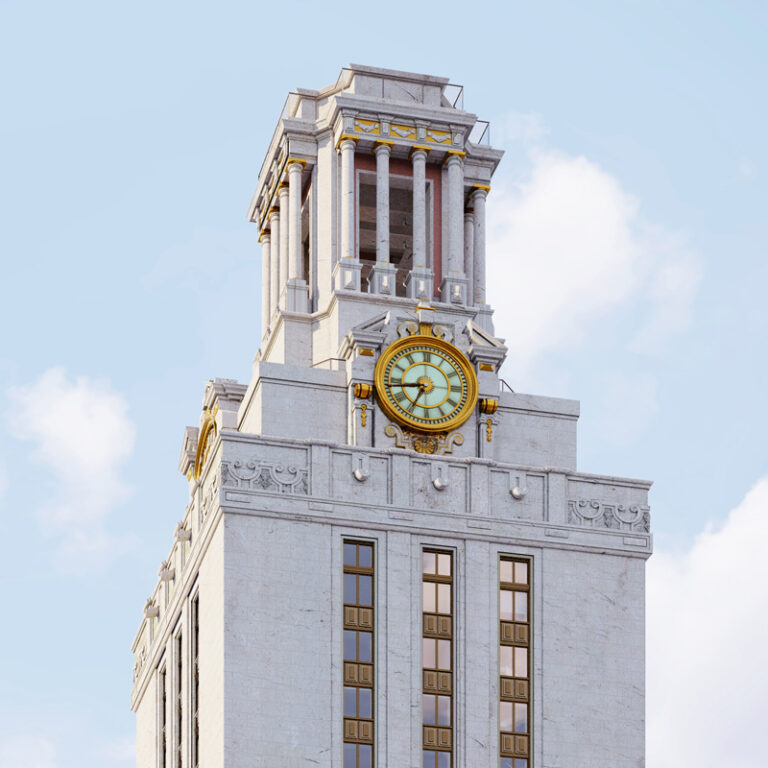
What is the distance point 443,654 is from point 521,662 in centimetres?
306

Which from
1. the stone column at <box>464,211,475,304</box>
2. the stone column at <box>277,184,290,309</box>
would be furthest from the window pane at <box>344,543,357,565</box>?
the stone column at <box>277,184,290,309</box>

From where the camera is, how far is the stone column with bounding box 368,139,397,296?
12225cm

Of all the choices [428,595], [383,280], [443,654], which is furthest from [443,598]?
[383,280]

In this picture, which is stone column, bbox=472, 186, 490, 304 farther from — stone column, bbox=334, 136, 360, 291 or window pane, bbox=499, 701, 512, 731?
window pane, bbox=499, 701, 512, 731

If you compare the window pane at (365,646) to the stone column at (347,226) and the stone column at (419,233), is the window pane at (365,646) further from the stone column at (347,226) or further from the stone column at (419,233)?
the stone column at (347,226)

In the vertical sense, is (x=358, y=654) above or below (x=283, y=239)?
below

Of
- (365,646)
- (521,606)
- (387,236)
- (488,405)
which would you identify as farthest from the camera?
(387,236)

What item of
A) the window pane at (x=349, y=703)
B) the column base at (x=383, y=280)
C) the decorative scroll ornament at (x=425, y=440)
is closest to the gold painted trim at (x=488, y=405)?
the decorative scroll ornament at (x=425, y=440)

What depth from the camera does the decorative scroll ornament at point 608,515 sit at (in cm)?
11675

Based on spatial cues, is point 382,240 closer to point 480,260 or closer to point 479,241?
point 480,260

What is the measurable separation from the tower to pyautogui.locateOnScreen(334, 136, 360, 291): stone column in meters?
0.09

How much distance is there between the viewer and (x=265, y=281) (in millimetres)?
129750

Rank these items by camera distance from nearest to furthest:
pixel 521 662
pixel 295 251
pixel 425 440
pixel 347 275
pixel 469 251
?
1. pixel 521 662
2. pixel 425 440
3. pixel 347 275
4. pixel 295 251
5. pixel 469 251

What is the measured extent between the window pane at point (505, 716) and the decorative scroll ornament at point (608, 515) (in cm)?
789
